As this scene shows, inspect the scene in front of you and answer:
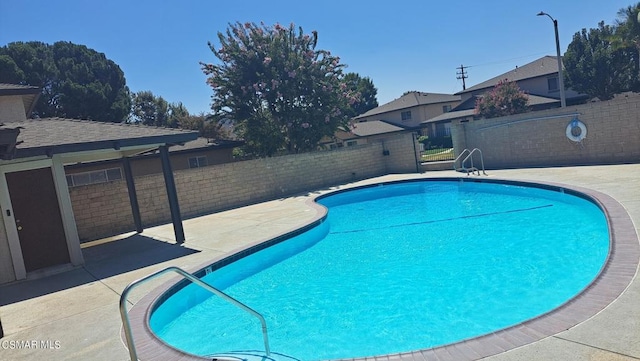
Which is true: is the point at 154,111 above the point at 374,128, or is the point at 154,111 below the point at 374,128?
above

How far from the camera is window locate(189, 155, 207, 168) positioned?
22844 millimetres

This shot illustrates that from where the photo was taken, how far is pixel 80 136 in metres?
8.85

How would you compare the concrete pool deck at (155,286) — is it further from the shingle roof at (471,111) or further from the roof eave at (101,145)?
the shingle roof at (471,111)

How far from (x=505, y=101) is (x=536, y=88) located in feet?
25.9

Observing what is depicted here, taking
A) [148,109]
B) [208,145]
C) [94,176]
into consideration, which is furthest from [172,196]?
[148,109]

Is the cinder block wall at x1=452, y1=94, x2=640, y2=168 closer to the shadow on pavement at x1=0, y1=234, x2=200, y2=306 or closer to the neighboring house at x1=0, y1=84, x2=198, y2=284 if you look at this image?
the neighboring house at x1=0, y1=84, x2=198, y2=284

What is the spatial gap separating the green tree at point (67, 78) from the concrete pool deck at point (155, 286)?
86.2 feet

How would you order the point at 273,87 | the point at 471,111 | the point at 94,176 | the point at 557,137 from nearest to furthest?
the point at 557,137, the point at 94,176, the point at 273,87, the point at 471,111

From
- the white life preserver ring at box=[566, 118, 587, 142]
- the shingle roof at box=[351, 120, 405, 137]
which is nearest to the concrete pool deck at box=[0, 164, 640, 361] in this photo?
the white life preserver ring at box=[566, 118, 587, 142]

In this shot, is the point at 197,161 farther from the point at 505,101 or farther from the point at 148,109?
the point at 148,109

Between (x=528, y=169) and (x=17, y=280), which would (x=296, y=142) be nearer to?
(x=528, y=169)

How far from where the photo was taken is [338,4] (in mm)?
16156

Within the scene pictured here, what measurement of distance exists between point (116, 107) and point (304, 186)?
994 inches

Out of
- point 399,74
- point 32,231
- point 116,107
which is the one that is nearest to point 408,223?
point 32,231
